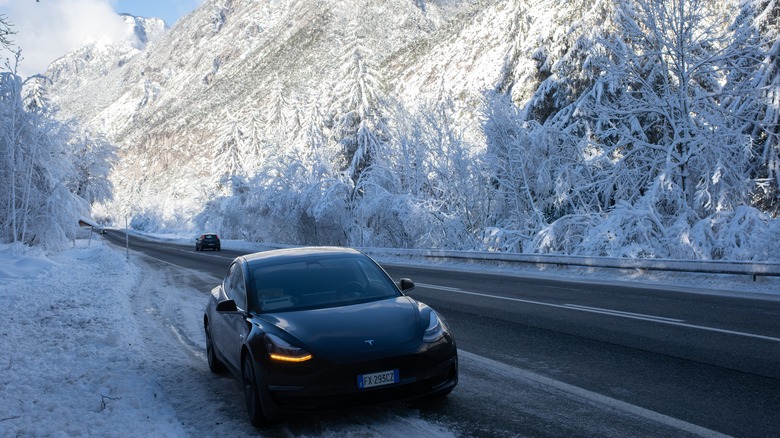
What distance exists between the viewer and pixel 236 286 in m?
6.53

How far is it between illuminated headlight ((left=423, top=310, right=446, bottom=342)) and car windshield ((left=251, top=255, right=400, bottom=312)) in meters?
0.72

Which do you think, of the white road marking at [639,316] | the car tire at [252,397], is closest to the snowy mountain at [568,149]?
the white road marking at [639,316]

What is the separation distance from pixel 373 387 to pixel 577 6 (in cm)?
2722

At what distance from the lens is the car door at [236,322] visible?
5.56 m

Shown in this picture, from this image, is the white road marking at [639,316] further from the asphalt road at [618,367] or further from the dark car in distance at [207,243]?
the dark car in distance at [207,243]

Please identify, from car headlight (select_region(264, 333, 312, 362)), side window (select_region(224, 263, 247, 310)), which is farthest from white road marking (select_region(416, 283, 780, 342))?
side window (select_region(224, 263, 247, 310))

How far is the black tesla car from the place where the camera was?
4637 millimetres

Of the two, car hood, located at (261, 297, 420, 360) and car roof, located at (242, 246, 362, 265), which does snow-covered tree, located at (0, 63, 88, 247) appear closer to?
car roof, located at (242, 246, 362, 265)

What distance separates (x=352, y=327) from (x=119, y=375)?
322cm

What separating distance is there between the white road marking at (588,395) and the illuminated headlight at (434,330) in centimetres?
119

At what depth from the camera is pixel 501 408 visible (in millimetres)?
5078

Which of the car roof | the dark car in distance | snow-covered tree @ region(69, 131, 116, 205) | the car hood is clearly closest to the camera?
the car hood

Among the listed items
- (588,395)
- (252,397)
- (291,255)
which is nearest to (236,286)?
(291,255)

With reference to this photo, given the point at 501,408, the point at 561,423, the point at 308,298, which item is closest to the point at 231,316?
the point at 308,298
